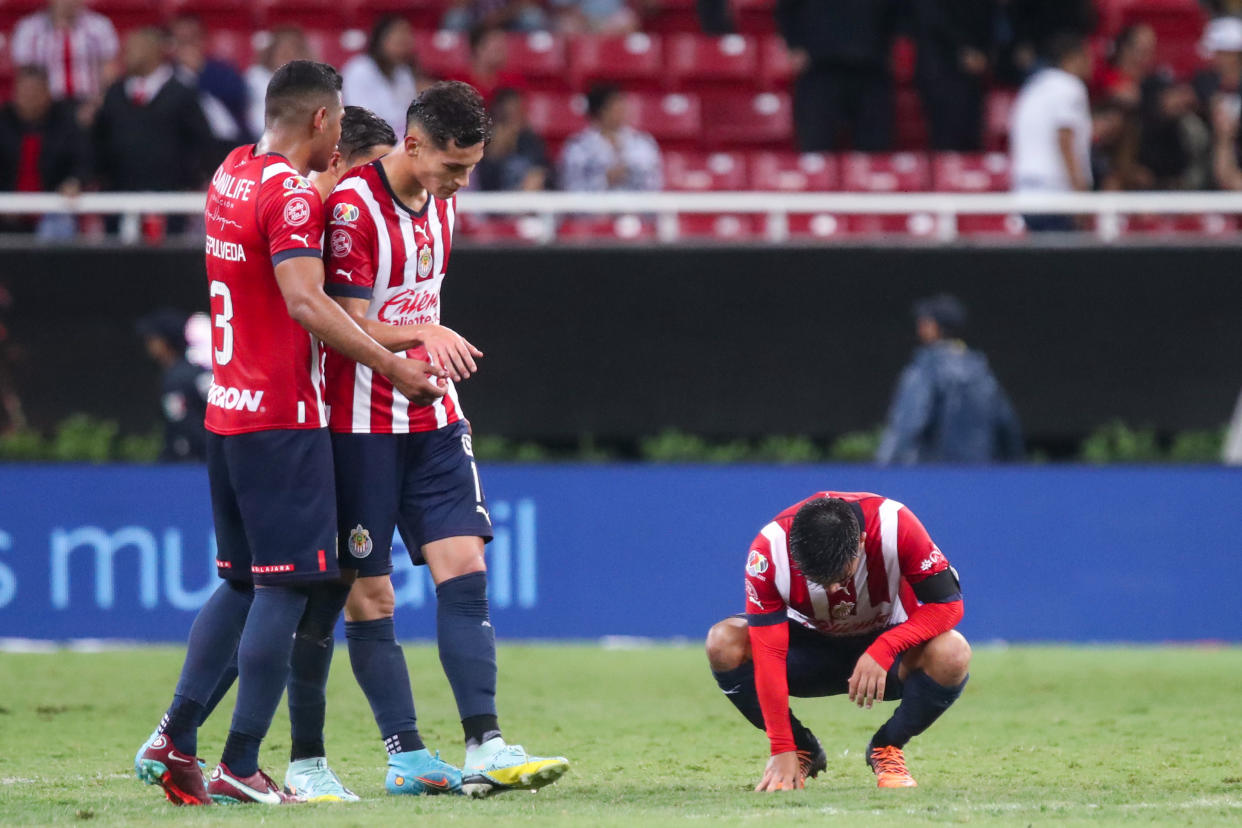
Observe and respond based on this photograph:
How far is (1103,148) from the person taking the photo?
1381cm

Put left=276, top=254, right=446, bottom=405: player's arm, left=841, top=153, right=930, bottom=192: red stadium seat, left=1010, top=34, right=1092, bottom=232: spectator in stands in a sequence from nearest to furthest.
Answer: left=276, top=254, right=446, bottom=405: player's arm, left=1010, top=34, right=1092, bottom=232: spectator in stands, left=841, top=153, right=930, bottom=192: red stadium seat

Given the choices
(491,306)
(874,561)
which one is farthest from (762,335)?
(874,561)

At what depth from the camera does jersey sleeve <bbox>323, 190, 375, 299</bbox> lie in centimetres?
557

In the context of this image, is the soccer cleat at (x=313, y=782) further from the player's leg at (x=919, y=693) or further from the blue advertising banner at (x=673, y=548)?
the blue advertising banner at (x=673, y=548)

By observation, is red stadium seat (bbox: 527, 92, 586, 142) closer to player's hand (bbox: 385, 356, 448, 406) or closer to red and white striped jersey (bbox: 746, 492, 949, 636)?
red and white striped jersey (bbox: 746, 492, 949, 636)

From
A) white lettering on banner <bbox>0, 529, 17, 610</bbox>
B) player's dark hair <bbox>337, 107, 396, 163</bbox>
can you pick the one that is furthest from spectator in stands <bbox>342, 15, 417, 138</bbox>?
player's dark hair <bbox>337, 107, 396, 163</bbox>

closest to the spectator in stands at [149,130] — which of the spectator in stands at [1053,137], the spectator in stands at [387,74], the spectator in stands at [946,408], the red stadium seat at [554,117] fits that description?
the spectator in stands at [387,74]

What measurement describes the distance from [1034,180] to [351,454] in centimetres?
845

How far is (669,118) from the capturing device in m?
14.8

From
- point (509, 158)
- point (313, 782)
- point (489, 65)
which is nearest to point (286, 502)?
point (313, 782)

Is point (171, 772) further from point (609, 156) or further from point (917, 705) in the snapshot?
point (609, 156)

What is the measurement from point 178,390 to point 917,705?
6.47 metres

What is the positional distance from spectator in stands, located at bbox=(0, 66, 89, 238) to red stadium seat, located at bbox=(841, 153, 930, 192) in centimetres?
553

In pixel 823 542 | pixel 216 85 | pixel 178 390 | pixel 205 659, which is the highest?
pixel 216 85
